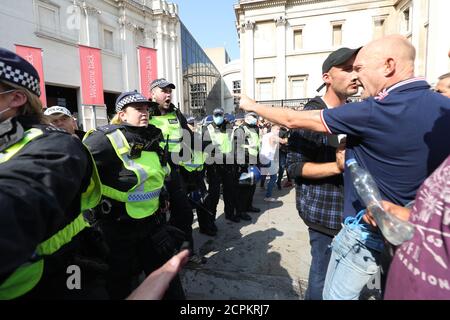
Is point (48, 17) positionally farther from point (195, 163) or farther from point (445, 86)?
point (445, 86)

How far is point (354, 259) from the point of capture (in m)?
1.59

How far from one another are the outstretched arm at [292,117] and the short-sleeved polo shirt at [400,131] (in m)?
0.06

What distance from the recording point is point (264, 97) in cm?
2805

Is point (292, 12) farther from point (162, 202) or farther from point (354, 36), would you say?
point (162, 202)

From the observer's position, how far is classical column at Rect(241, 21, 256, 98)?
26987 millimetres

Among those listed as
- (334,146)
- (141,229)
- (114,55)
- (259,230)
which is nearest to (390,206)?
(334,146)

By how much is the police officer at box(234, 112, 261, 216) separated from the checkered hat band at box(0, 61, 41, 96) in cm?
418

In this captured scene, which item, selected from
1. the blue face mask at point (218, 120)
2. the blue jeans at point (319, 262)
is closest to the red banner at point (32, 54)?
the blue face mask at point (218, 120)

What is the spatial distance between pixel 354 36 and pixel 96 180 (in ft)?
97.4

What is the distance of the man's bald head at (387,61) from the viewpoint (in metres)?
1.37

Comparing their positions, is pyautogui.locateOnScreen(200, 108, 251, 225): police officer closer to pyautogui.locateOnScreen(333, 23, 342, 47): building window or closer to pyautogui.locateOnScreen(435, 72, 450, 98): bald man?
pyautogui.locateOnScreen(435, 72, 450, 98): bald man

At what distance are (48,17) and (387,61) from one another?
19576 millimetres

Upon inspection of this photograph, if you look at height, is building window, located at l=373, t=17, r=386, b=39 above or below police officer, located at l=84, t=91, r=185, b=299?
above

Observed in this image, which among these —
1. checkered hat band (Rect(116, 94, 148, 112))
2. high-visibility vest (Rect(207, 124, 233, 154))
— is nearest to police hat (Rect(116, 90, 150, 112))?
checkered hat band (Rect(116, 94, 148, 112))
